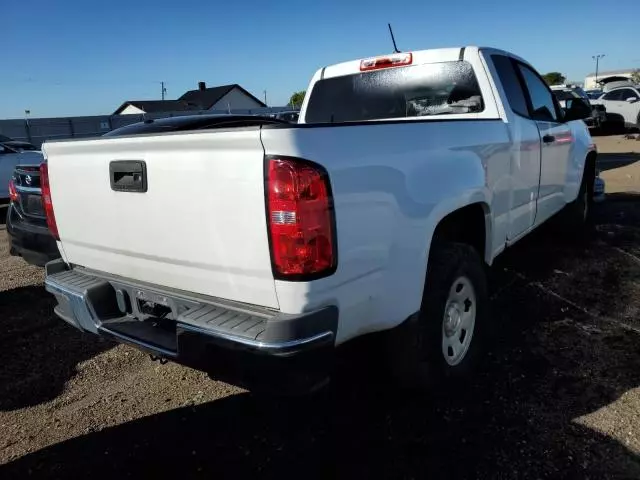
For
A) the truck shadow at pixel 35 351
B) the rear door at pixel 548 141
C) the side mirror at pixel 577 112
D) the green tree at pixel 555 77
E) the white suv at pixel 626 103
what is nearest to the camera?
the truck shadow at pixel 35 351

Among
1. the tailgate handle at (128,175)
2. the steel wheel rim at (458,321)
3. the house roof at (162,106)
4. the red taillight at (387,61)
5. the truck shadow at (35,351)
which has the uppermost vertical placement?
the house roof at (162,106)

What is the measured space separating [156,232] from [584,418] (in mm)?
2391

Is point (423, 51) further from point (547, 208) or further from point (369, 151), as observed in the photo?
point (369, 151)

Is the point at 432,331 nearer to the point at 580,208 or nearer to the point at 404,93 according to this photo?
the point at 404,93

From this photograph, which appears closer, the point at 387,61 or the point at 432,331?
the point at 432,331

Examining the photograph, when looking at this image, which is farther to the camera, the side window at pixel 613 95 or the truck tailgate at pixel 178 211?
the side window at pixel 613 95

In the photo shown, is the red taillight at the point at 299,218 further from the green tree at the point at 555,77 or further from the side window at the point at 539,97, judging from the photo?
the green tree at the point at 555,77

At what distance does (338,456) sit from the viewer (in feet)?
8.70

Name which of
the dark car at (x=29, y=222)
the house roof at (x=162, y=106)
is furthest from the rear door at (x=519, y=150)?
the house roof at (x=162, y=106)

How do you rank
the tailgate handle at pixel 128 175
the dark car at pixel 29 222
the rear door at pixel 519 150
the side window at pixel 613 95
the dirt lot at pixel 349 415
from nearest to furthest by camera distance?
1. the tailgate handle at pixel 128 175
2. the dirt lot at pixel 349 415
3. the rear door at pixel 519 150
4. the dark car at pixel 29 222
5. the side window at pixel 613 95

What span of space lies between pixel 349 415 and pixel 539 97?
338 centimetres

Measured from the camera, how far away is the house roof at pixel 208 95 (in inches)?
2179

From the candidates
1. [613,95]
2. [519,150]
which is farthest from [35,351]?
[613,95]

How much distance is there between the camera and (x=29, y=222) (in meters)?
5.41
